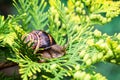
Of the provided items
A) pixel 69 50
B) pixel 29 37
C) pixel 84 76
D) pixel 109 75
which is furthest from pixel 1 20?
pixel 109 75

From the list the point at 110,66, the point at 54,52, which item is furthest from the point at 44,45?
the point at 110,66

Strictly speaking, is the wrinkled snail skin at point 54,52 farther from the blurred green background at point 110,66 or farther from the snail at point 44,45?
the blurred green background at point 110,66

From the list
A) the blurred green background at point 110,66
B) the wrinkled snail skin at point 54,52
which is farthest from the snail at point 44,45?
the blurred green background at point 110,66

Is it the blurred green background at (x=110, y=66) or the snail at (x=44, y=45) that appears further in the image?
the blurred green background at (x=110, y=66)

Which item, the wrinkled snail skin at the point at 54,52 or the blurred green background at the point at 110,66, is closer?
the wrinkled snail skin at the point at 54,52

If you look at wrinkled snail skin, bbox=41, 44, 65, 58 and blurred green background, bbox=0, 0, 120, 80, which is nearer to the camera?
wrinkled snail skin, bbox=41, 44, 65, 58

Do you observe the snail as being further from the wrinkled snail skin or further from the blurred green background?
the blurred green background

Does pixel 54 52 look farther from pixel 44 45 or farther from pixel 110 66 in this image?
pixel 110 66

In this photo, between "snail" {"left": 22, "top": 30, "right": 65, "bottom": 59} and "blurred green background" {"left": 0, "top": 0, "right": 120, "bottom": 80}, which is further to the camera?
"blurred green background" {"left": 0, "top": 0, "right": 120, "bottom": 80}

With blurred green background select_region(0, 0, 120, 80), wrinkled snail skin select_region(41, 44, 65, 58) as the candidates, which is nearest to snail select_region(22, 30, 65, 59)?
wrinkled snail skin select_region(41, 44, 65, 58)
